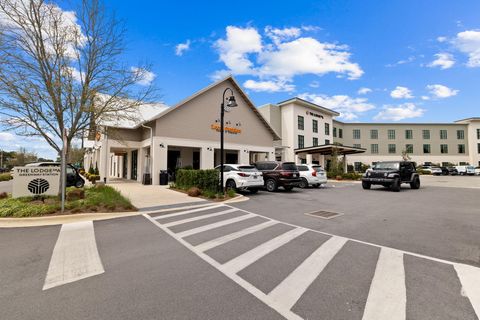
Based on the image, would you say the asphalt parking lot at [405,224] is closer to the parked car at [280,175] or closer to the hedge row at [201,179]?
the hedge row at [201,179]

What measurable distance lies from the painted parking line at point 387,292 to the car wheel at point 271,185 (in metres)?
10.4

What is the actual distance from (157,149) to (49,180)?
32.9 ft

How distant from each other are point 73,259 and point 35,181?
5.90m

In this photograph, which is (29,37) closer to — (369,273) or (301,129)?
(369,273)

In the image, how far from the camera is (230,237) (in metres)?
5.51

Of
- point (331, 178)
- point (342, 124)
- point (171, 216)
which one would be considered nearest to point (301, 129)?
point (331, 178)

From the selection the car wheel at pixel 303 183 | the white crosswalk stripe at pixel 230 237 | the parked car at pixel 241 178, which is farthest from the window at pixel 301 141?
the white crosswalk stripe at pixel 230 237

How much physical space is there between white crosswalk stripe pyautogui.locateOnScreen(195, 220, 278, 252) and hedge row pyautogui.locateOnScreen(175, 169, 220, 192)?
19.5 feet

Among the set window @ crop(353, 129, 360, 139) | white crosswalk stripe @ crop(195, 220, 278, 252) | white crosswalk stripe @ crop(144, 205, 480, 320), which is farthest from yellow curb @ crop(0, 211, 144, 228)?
window @ crop(353, 129, 360, 139)

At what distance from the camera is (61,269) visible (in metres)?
3.80

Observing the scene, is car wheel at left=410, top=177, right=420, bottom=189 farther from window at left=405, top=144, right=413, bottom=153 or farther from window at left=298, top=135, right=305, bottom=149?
window at left=405, top=144, right=413, bottom=153

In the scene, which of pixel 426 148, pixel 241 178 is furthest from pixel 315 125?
pixel 426 148

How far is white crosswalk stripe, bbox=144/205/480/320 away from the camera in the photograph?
2.73m

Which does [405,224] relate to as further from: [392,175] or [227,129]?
[227,129]
